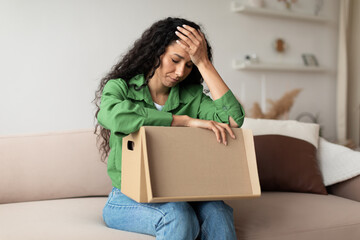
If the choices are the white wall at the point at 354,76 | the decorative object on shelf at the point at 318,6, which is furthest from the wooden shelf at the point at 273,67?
the decorative object on shelf at the point at 318,6

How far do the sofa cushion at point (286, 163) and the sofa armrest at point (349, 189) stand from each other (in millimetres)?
81

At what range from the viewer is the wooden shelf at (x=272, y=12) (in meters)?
3.96

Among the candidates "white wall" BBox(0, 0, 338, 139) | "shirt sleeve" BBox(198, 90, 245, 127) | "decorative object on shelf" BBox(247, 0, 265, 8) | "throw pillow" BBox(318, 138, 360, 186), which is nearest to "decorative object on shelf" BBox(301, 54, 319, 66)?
"white wall" BBox(0, 0, 338, 139)

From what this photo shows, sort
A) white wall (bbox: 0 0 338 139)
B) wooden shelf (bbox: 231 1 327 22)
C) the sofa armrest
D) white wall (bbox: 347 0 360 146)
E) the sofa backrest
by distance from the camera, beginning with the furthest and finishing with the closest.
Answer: white wall (bbox: 347 0 360 146)
wooden shelf (bbox: 231 1 327 22)
white wall (bbox: 0 0 338 139)
the sofa armrest
the sofa backrest

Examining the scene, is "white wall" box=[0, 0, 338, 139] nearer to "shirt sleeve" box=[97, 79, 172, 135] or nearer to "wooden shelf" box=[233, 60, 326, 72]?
"wooden shelf" box=[233, 60, 326, 72]

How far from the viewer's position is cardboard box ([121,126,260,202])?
50.8 inches

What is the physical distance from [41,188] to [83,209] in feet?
0.94

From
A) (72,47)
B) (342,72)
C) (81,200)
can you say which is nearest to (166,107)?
(81,200)

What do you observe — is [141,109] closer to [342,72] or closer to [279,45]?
[279,45]

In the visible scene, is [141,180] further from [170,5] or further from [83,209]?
[170,5]

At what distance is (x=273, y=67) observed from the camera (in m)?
4.18

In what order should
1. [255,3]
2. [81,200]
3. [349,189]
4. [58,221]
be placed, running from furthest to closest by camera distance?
1. [255,3]
2. [349,189]
3. [81,200]
4. [58,221]

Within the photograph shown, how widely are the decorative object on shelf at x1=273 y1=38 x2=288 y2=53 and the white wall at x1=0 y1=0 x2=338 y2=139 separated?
30cm

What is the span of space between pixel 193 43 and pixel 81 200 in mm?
898
